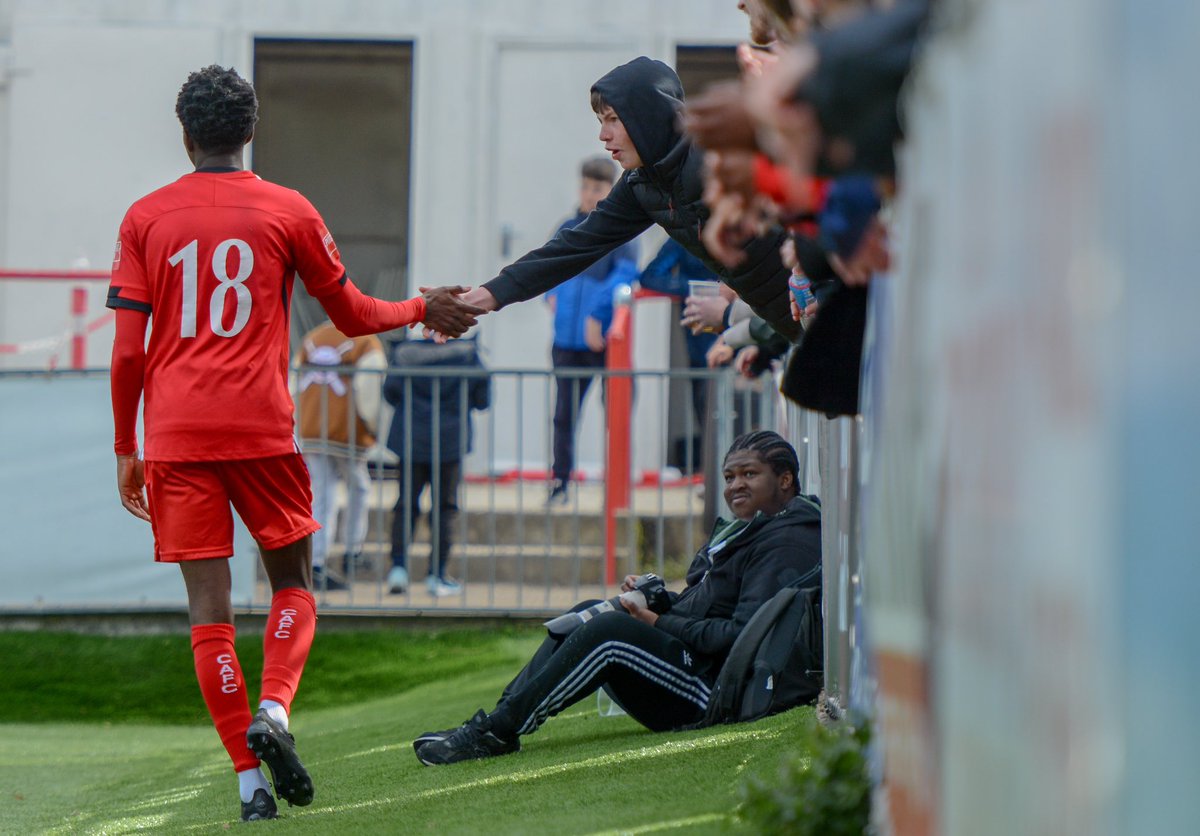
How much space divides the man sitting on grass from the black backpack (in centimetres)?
17

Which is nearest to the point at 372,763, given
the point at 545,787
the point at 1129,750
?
the point at 545,787

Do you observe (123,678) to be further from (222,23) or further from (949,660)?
(949,660)

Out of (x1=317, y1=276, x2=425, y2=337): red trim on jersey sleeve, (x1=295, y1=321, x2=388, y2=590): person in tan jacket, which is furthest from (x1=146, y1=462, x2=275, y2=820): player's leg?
(x1=295, y1=321, x2=388, y2=590): person in tan jacket

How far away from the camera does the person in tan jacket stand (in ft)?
29.3

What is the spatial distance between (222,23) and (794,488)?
8.40m

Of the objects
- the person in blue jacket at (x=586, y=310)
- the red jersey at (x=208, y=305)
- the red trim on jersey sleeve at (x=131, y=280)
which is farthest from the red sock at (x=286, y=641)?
the person in blue jacket at (x=586, y=310)

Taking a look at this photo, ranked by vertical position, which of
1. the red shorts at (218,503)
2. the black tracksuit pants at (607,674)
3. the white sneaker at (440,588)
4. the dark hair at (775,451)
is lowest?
the white sneaker at (440,588)

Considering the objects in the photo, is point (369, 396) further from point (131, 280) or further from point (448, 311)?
point (131, 280)

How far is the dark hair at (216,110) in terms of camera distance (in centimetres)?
459

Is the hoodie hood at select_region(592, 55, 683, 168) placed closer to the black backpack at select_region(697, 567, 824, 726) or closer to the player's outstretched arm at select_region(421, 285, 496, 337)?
the player's outstretched arm at select_region(421, 285, 496, 337)

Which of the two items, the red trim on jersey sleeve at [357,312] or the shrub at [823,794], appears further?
the red trim on jersey sleeve at [357,312]

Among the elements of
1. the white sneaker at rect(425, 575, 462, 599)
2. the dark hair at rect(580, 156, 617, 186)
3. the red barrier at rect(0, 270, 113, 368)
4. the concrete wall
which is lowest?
the white sneaker at rect(425, 575, 462, 599)

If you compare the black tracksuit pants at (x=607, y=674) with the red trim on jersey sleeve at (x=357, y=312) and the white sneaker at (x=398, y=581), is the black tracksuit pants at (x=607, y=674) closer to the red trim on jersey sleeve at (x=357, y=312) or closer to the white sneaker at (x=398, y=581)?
the red trim on jersey sleeve at (x=357, y=312)

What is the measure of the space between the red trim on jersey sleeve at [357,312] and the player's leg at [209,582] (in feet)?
2.14
